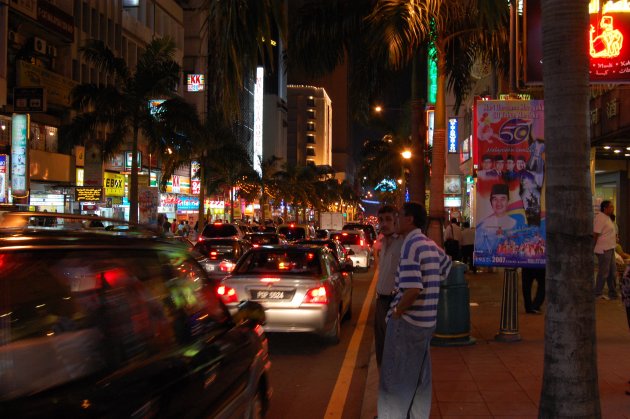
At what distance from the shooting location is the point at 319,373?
8.62 m

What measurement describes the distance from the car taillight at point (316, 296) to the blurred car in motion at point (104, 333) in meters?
5.40

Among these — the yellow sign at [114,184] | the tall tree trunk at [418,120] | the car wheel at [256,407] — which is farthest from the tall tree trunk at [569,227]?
the yellow sign at [114,184]

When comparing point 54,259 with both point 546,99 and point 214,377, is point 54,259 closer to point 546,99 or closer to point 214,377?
point 214,377

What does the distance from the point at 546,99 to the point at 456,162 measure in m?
37.7

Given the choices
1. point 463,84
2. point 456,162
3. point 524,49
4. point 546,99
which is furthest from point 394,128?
point 546,99

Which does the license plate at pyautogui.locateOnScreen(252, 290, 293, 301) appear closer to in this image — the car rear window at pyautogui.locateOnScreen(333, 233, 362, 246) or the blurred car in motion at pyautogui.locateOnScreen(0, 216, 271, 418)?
the blurred car in motion at pyautogui.locateOnScreen(0, 216, 271, 418)

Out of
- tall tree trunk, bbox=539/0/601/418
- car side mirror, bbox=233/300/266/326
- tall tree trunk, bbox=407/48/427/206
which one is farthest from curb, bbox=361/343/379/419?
tall tree trunk, bbox=407/48/427/206

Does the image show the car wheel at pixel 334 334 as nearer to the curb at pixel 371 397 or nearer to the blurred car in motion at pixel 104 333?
the curb at pixel 371 397

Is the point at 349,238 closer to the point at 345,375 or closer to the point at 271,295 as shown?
the point at 271,295

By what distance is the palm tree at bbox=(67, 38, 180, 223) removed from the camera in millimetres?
23562

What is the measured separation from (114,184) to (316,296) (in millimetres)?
33109

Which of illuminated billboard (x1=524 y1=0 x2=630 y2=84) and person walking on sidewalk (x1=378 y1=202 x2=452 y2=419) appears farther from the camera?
illuminated billboard (x1=524 y1=0 x2=630 y2=84)

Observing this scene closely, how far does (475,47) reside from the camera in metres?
14.5

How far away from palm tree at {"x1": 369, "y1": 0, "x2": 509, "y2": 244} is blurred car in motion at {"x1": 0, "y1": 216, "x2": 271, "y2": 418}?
7373mm
